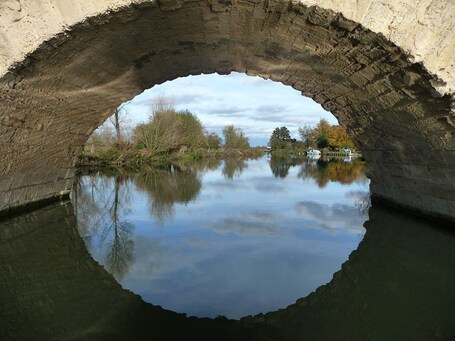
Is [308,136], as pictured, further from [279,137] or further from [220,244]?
[220,244]

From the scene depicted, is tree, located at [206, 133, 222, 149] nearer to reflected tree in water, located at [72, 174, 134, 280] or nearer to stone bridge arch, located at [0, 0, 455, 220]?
reflected tree in water, located at [72, 174, 134, 280]

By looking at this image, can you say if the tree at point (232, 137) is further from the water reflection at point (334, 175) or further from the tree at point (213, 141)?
the water reflection at point (334, 175)

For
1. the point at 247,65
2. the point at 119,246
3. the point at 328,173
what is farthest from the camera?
the point at 328,173

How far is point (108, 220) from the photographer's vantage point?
7191mm

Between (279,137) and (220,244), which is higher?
(279,137)

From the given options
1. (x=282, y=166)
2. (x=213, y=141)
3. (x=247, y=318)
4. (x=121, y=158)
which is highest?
(x=213, y=141)

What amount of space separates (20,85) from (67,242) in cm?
227

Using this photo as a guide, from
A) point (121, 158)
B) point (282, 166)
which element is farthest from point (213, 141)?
point (121, 158)

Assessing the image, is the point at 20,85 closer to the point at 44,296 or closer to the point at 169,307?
the point at 44,296

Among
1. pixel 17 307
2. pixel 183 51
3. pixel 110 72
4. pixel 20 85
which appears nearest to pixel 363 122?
pixel 183 51

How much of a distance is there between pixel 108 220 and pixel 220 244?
111 inches

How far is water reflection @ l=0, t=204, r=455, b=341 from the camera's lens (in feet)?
9.12

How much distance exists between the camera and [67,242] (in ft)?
17.9

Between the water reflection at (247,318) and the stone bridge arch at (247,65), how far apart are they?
61.8 inches
